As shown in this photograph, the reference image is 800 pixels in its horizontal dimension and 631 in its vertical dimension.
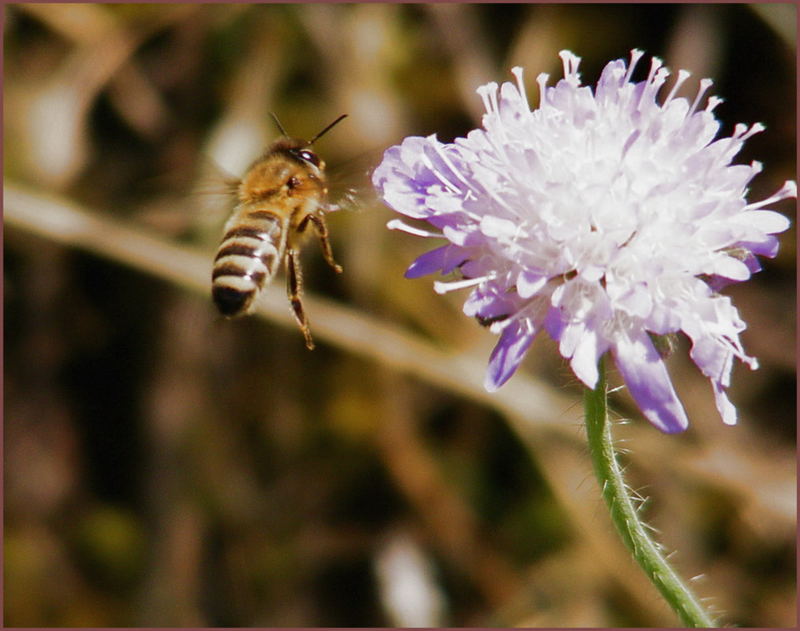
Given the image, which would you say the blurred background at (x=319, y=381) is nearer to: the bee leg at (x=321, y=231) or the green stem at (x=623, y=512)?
the bee leg at (x=321, y=231)

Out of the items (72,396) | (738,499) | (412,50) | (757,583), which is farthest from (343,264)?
(757,583)

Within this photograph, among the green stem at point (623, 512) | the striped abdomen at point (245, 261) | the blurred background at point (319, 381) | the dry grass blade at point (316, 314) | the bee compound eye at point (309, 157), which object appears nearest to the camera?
the green stem at point (623, 512)

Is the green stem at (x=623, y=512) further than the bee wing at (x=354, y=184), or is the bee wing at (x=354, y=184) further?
the bee wing at (x=354, y=184)

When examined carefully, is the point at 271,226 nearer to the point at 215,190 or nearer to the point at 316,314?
the point at 215,190

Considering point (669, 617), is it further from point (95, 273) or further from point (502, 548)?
point (95, 273)

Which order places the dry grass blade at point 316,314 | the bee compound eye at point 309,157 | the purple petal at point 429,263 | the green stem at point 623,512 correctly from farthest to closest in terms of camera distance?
1. the dry grass blade at point 316,314
2. the bee compound eye at point 309,157
3. the purple petal at point 429,263
4. the green stem at point 623,512

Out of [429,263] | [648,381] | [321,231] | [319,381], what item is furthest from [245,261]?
[319,381]

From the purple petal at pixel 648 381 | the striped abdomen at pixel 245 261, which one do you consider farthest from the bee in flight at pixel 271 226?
the purple petal at pixel 648 381

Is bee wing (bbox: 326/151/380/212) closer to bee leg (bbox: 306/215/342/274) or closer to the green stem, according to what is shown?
bee leg (bbox: 306/215/342/274)

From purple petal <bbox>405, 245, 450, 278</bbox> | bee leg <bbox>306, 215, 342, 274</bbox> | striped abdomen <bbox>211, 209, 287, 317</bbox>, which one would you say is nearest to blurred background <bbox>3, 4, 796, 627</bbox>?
bee leg <bbox>306, 215, 342, 274</bbox>
